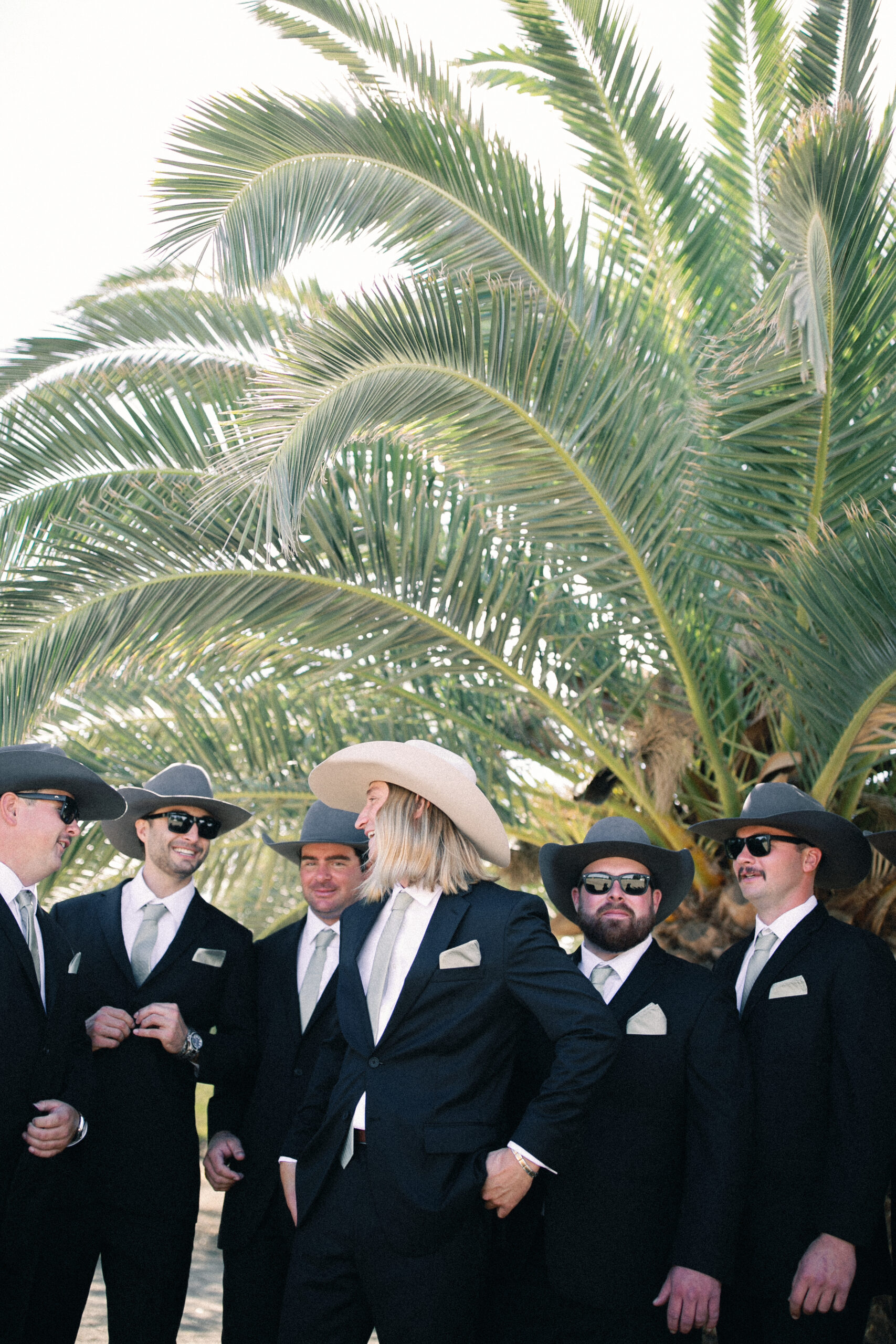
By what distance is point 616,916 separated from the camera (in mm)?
3406

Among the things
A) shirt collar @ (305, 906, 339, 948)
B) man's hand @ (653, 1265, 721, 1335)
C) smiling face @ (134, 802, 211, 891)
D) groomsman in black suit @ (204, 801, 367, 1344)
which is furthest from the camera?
shirt collar @ (305, 906, 339, 948)

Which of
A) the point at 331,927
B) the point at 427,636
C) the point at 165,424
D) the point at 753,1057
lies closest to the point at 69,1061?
the point at 331,927

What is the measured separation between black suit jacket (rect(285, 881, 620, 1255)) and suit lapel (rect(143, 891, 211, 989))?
84 centimetres

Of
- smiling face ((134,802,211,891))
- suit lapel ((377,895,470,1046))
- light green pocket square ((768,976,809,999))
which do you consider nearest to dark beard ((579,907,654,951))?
light green pocket square ((768,976,809,999))

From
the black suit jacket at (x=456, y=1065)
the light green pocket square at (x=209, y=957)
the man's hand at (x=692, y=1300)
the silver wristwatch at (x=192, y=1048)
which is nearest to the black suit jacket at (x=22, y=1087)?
the silver wristwatch at (x=192, y=1048)

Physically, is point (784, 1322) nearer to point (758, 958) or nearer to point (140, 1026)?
point (758, 958)

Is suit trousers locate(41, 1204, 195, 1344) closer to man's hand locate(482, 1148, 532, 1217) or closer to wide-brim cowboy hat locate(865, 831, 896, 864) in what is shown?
man's hand locate(482, 1148, 532, 1217)

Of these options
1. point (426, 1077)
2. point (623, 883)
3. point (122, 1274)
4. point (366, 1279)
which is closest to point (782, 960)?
point (623, 883)

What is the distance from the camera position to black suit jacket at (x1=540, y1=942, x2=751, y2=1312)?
3.03 meters

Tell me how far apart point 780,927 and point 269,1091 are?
166 cm

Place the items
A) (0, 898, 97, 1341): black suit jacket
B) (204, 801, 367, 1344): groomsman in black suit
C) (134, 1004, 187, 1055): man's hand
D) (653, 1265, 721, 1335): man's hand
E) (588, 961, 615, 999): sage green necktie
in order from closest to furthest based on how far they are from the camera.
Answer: (653, 1265, 721, 1335): man's hand → (0, 898, 97, 1341): black suit jacket → (588, 961, 615, 999): sage green necktie → (134, 1004, 187, 1055): man's hand → (204, 801, 367, 1344): groomsman in black suit

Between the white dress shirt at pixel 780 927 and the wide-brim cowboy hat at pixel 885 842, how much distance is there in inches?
11.1

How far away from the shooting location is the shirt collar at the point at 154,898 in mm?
3855

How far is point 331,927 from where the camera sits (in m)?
4.00
